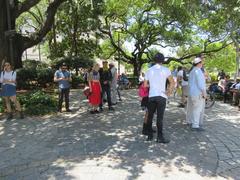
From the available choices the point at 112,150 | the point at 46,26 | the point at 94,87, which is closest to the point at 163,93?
the point at 112,150

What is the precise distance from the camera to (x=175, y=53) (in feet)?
113

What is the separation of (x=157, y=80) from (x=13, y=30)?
32.7ft

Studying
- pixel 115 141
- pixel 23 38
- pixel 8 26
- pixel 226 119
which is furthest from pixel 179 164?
pixel 23 38

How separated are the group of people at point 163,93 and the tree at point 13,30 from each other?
9.38 metres

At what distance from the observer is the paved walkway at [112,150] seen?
5.67 meters

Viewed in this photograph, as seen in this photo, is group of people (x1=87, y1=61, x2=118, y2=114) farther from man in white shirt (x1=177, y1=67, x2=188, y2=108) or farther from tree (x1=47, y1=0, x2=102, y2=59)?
tree (x1=47, y1=0, x2=102, y2=59)

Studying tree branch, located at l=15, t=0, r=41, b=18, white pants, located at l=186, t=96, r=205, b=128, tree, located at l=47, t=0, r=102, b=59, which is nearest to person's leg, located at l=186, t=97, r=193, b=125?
white pants, located at l=186, t=96, r=205, b=128

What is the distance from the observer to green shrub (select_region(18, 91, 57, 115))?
35.9ft

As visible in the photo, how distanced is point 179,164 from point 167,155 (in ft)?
1.67

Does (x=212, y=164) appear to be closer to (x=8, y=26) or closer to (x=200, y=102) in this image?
(x=200, y=102)

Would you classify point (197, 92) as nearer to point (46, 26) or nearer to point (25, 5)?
point (25, 5)

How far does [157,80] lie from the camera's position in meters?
7.07

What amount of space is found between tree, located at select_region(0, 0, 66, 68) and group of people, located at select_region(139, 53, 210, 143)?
369 inches

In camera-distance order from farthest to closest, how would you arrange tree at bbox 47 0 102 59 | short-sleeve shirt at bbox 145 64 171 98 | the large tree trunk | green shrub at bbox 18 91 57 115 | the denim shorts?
tree at bbox 47 0 102 59, the large tree trunk, green shrub at bbox 18 91 57 115, the denim shorts, short-sleeve shirt at bbox 145 64 171 98
